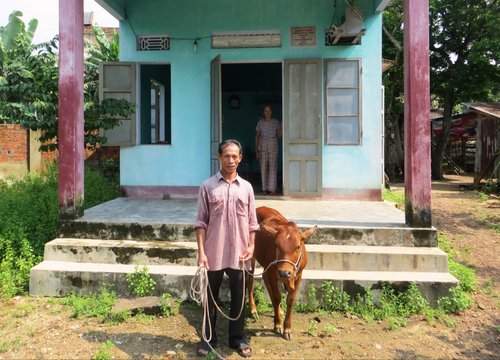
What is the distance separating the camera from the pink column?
4.88 m

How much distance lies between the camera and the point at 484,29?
639 inches

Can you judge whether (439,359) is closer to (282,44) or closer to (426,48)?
(426,48)

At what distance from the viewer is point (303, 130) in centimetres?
729

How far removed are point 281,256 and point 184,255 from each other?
5.60 feet

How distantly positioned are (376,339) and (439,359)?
50 centimetres

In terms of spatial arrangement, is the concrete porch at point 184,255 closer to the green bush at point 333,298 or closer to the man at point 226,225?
the green bush at point 333,298

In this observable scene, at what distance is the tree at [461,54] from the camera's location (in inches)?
627

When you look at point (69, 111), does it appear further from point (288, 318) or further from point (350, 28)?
point (350, 28)

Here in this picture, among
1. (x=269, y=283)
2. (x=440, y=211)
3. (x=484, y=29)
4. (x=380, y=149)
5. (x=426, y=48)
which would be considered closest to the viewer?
(x=269, y=283)

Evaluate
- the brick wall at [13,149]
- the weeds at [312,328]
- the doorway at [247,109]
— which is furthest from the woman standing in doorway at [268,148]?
the brick wall at [13,149]

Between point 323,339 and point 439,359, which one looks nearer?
point 439,359

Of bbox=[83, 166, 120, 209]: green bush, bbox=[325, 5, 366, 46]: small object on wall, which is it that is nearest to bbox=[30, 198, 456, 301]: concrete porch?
bbox=[83, 166, 120, 209]: green bush

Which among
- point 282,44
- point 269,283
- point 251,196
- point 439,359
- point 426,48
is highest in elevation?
point 282,44

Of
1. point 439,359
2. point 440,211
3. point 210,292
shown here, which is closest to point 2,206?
point 210,292
